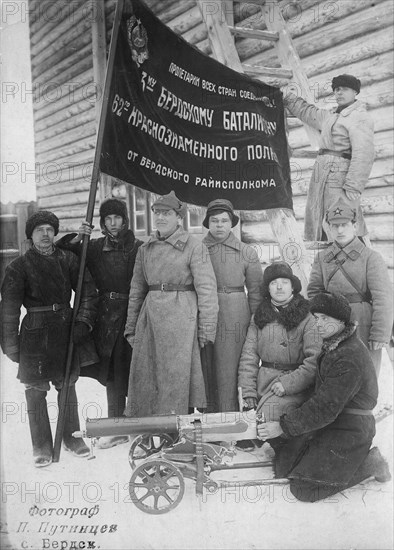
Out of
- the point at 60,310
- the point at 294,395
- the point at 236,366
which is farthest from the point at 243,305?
the point at 60,310

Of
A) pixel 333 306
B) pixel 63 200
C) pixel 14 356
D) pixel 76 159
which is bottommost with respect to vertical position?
pixel 14 356

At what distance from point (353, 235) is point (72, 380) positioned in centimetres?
158

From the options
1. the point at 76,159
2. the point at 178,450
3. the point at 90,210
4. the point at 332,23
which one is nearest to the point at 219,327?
the point at 178,450

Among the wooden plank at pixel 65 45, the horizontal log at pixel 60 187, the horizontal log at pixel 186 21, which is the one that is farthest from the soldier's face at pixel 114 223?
the horizontal log at pixel 186 21

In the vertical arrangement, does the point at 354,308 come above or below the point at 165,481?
above

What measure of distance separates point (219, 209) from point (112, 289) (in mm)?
678

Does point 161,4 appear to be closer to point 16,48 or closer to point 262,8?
point 262,8

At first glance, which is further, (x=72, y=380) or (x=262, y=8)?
(x=262, y=8)

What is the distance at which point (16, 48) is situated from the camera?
7.86 ft

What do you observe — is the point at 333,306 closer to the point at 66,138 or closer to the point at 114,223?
the point at 114,223

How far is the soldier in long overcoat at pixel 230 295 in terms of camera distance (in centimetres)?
245

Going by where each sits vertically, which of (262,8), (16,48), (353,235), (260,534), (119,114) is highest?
(262,8)

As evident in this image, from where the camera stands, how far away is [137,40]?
7.84 ft

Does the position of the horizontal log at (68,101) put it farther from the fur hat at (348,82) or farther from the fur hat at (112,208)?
the fur hat at (348,82)
